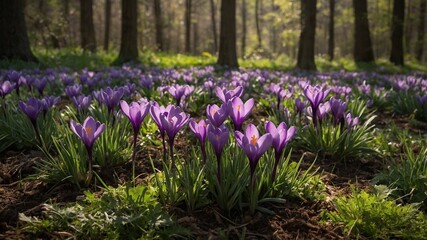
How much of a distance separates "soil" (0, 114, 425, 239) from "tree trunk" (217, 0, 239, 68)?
9981 mm

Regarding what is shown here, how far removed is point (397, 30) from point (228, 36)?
32.0ft

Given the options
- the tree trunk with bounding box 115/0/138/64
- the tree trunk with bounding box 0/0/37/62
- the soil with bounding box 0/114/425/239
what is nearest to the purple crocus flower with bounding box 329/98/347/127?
the soil with bounding box 0/114/425/239

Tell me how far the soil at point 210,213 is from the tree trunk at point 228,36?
9981 mm

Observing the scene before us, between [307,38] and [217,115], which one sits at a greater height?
A: [307,38]

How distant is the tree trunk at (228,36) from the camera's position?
12156 mm

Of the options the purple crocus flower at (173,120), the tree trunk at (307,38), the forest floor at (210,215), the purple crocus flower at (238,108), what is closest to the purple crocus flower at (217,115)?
the purple crocus flower at (238,108)

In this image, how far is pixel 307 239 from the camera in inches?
79.8

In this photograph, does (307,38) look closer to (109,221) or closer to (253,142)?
(253,142)

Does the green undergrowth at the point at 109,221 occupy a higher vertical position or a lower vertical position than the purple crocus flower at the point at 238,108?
lower

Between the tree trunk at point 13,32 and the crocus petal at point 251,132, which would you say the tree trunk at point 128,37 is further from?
the crocus petal at point 251,132

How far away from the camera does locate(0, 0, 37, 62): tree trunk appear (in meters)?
8.46

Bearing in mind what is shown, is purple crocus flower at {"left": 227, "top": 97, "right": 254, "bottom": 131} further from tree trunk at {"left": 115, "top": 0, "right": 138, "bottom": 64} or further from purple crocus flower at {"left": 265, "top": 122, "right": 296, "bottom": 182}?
tree trunk at {"left": 115, "top": 0, "right": 138, "bottom": 64}

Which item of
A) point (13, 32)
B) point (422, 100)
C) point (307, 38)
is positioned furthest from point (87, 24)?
point (422, 100)

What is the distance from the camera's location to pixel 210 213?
2.18m
